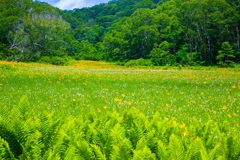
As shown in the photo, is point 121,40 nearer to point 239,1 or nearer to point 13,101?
point 239,1

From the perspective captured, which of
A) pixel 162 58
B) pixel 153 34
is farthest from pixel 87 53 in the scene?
pixel 162 58

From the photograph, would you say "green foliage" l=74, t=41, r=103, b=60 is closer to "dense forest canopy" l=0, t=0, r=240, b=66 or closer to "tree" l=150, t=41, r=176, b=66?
"dense forest canopy" l=0, t=0, r=240, b=66

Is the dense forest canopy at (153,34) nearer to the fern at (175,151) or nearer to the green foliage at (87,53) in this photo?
the green foliage at (87,53)

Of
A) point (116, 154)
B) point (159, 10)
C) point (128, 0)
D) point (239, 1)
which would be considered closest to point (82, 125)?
point (116, 154)

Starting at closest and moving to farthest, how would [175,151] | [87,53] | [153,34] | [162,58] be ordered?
[175,151] → [162,58] → [153,34] → [87,53]

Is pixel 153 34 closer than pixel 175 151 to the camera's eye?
No

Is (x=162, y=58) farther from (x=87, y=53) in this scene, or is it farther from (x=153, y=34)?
(x=87, y=53)

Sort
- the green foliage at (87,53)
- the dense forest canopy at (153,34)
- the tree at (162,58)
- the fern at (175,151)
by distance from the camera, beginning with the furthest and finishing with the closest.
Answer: the green foliage at (87,53)
the tree at (162,58)
the dense forest canopy at (153,34)
the fern at (175,151)

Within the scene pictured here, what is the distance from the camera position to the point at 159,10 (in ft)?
345

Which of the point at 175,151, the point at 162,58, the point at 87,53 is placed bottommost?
the point at 162,58

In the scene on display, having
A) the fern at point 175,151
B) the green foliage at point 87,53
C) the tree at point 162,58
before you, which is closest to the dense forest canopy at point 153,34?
the tree at point 162,58

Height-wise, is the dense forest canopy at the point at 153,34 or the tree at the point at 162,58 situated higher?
the dense forest canopy at the point at 153,34

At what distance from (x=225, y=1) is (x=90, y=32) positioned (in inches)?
2690

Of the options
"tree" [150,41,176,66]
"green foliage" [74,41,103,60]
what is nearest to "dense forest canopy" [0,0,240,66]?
"tree" [150,41,176,66]
